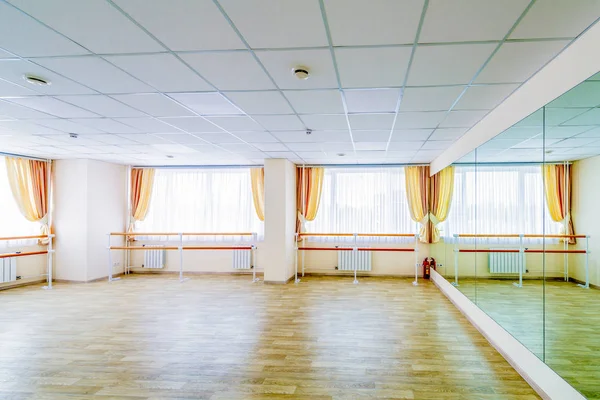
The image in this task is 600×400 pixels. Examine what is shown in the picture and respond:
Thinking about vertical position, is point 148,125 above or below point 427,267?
above

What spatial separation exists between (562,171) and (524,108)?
0.62 meters

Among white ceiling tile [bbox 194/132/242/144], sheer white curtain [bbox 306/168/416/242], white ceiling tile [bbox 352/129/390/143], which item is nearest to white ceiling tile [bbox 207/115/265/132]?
white ceiling tile [bbox 194/132/242/144]

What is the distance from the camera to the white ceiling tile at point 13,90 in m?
3.09

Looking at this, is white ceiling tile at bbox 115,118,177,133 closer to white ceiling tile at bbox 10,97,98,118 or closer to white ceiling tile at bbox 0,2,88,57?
white ceiling tile at bbox 10,97,98,118

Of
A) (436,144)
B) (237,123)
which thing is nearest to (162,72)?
(237,123)

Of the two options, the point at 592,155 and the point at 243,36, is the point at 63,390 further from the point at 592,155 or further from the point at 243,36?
the point at 592,155

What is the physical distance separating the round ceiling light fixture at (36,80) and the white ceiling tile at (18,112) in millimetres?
955

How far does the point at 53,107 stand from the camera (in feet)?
12.4

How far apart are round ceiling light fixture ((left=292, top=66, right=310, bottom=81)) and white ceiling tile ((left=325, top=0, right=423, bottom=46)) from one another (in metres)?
0.44

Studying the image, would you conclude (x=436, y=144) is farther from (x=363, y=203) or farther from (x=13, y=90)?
(x=13, y=90)

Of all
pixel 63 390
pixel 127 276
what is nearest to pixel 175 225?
pixel 127 276

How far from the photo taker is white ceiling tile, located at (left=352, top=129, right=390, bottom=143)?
15.8 ft

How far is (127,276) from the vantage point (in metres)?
8.10

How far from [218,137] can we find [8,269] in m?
5.10
